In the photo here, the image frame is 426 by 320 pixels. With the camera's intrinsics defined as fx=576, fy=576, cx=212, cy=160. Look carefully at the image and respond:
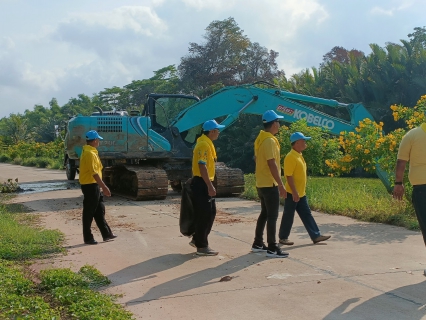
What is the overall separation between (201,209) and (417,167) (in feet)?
8.96

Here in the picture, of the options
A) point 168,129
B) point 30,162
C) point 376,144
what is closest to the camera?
point 376,144

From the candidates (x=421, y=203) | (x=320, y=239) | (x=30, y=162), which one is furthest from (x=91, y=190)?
(x=30, y=162)

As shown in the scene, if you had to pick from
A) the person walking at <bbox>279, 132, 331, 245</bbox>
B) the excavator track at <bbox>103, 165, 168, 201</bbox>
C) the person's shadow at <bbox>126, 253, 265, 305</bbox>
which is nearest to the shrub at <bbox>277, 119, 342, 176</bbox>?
the excavator track at <bbox>103, 165, 168, 201</bbox>

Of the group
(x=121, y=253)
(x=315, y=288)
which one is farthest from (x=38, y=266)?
(x=315, y=288)

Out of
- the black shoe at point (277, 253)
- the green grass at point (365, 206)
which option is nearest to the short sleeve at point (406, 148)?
the black shoe at point (277, 253)

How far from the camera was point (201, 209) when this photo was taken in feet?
24.2

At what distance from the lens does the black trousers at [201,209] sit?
7.38 m

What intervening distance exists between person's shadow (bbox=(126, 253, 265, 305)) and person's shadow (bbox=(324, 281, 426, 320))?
1572 mm

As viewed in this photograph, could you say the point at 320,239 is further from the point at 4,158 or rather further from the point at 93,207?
the point at 4,158

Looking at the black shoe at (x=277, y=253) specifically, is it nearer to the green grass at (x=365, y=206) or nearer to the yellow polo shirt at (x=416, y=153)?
the yellow polo shirt at (x=416, y=153)

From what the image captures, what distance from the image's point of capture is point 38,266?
22.2 feet

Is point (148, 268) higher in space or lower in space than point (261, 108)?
lower

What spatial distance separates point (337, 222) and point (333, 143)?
443 cm

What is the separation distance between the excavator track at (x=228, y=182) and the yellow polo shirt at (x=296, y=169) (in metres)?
6.12
